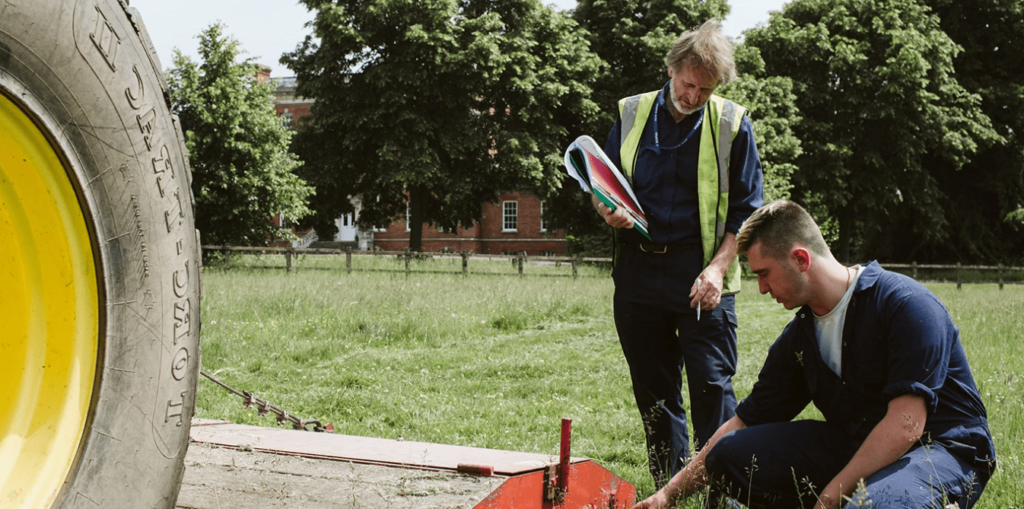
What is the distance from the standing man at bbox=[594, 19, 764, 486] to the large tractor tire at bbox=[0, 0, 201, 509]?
2.22 metres

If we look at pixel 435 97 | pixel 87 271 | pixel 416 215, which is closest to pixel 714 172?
pixel 87 271

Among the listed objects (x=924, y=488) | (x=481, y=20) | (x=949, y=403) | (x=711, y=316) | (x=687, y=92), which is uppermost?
(x=481, y=20)

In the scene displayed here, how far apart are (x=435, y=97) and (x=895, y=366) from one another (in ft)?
87.6

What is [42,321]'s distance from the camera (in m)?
1.38

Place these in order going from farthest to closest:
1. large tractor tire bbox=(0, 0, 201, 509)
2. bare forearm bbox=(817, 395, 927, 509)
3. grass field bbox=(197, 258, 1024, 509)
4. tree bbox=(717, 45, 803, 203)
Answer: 1. tree bbox=(717, 45, 803, 203)
2. grass field bbox=(197, 258, 1024, 509)
3. bare forearm bbox=(817, 395, 927, 509)
4. large tractor tire bbox=(0, 0, 201, 509)

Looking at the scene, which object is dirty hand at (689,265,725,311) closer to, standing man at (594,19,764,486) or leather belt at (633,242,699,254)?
standing man at (594,19,764,486)

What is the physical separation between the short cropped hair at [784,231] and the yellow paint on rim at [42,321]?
7.30 ft

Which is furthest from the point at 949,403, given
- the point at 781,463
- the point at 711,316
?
the point at 711,316

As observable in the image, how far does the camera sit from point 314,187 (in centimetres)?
2788

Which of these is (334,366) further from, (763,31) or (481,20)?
(763,31)

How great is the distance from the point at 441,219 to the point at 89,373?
31.9 meters

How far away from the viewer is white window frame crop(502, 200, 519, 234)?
50125 mm

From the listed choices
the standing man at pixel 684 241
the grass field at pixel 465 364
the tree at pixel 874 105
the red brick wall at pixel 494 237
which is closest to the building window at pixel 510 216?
the red brick wall at pixel 494 237

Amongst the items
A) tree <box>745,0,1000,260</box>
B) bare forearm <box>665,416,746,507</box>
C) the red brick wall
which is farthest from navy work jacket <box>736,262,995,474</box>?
the red brick wall
